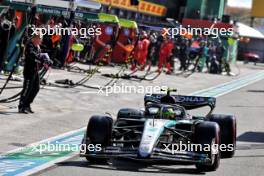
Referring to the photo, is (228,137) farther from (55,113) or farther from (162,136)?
(55,113)

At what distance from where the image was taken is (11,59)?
69.8 ft

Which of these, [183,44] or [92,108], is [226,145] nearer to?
[92,108]

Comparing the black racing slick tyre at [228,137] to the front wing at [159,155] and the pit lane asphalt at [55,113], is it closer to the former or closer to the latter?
the front wing at [159,155]

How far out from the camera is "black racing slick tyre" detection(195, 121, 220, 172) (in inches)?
382

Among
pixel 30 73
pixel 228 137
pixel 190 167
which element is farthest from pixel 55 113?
pixel 190 167

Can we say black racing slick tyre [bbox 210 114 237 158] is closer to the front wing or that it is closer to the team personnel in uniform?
the front wing

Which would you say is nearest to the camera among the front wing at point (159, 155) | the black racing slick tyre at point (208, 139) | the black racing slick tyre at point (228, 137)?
the front wing at point (159, 155)

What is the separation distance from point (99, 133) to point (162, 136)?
0.94 meters

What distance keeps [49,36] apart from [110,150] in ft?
39.7

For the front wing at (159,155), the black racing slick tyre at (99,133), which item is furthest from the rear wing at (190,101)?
the front wing at (159,155)

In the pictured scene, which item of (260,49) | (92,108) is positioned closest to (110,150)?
(92,108)

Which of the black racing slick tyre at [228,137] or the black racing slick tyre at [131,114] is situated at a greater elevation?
the black racing slick tyre at [131,114]

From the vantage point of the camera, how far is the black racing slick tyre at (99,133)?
10.0 metres

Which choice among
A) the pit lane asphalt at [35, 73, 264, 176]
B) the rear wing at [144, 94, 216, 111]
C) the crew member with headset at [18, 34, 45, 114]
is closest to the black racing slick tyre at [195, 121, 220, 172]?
the pit lane asphalt at [35, 73, 264, 176]
